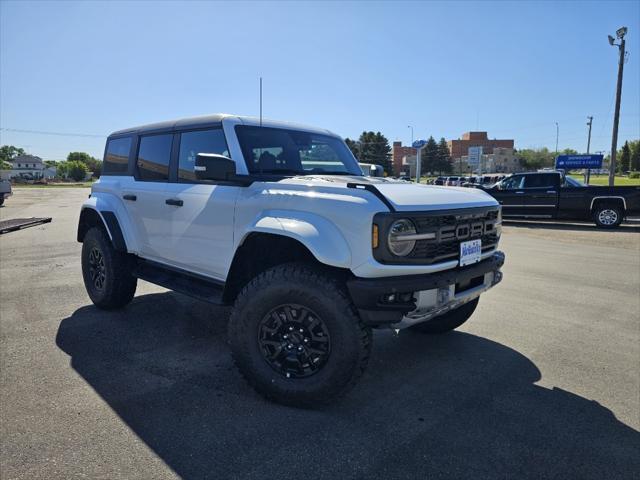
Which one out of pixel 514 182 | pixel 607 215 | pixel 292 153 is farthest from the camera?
pixel 514 182

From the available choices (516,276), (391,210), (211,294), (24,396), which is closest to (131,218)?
(211,294)

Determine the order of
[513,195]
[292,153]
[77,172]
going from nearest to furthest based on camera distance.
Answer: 1. [292,153]
2. [513,195]
3. [77,172]

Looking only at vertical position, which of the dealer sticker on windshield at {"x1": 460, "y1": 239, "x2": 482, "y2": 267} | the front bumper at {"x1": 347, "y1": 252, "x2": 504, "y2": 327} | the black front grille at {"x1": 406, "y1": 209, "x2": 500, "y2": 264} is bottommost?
the front bumper at {"x1": 347, "y1": 252, "x2": 504, "y2": 327}

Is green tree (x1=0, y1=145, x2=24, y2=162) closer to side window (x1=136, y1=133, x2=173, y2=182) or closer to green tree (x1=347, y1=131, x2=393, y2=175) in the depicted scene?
green tree (x1=347, y1=131, x2=393, y2=175)

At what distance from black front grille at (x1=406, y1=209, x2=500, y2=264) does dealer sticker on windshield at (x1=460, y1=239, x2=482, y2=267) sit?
3cm

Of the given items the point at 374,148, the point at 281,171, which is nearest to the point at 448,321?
the point at 281,171

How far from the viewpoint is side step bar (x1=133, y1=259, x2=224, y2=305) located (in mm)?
3686

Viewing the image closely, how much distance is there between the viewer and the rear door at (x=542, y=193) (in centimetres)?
1513

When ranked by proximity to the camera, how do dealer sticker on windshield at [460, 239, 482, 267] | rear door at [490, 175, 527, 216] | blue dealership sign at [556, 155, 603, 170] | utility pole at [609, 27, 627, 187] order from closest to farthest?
dealer sticker on windshield at [460, 239, 482, 267], rear door at [490, 175, 527, 216], utility pole at [609, 27, 627, 187], blue dealership sign at [556, 155, 603, 170]

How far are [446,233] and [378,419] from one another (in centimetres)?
129

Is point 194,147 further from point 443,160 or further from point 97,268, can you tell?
point 443,160

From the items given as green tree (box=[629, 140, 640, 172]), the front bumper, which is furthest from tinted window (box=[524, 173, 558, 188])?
green tree (box=[629, 140, 640, 172])

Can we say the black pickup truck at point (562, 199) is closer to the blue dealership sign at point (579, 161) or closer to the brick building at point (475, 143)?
the blue dealership sign at point (579, 161)

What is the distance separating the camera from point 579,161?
40656 mm
